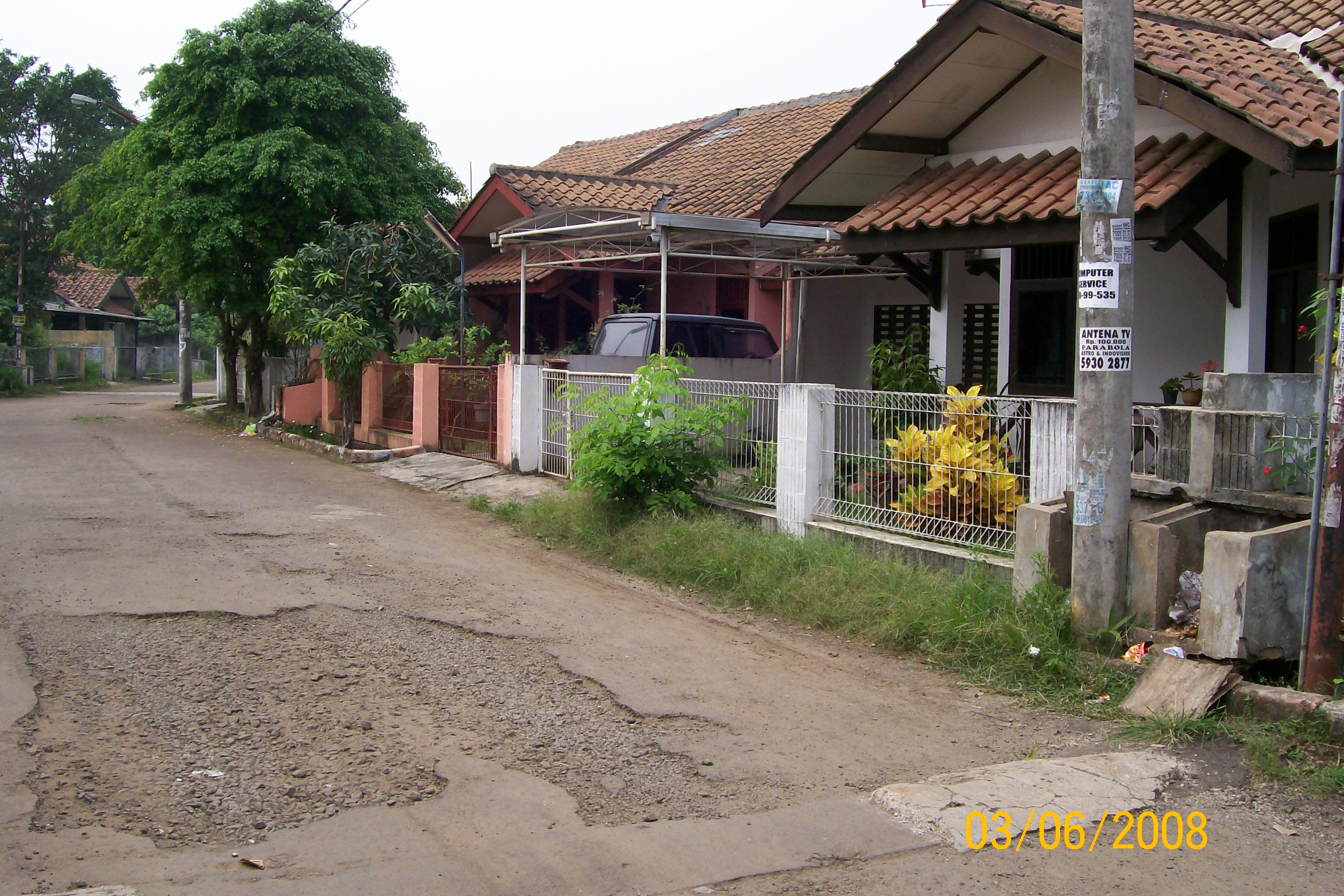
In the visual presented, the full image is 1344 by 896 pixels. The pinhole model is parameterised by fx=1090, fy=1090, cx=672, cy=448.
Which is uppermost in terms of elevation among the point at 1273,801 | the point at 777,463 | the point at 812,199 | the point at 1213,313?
the point at 812,199

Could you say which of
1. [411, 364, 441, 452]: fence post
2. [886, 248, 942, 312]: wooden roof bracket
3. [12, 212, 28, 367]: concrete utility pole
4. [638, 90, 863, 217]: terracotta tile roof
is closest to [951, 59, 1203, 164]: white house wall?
[886, 248, 942, 312]: wooden roof bracket

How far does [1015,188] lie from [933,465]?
9.32 ft

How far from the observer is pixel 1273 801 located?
14.6 ft

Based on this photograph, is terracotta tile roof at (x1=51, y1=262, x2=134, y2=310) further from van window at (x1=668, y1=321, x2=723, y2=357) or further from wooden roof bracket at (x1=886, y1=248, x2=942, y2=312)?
wooden roof bracket at (x1=886, y1=248, x2=942, y2=312)

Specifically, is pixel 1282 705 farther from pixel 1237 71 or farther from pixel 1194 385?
pixel 1237 71

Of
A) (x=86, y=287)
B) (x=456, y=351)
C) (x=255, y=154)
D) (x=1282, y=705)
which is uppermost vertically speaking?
(x=255, y=154)

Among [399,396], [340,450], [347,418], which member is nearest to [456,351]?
[399,396]

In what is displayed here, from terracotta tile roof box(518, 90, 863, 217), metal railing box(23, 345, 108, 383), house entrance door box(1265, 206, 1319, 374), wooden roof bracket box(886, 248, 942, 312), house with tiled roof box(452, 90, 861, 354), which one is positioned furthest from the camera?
metal railing box(23, 345, 108, 383)

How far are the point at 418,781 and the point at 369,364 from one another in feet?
44.6

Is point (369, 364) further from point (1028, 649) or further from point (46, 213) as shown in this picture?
point (46, 213)

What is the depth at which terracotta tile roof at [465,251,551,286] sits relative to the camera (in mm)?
19391

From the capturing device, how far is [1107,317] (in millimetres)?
Result: 6105

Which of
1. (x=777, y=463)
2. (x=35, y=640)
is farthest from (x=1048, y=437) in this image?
(x=35, y=640)

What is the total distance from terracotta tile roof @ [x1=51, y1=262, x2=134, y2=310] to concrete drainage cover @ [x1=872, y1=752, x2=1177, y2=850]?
47667 mm
